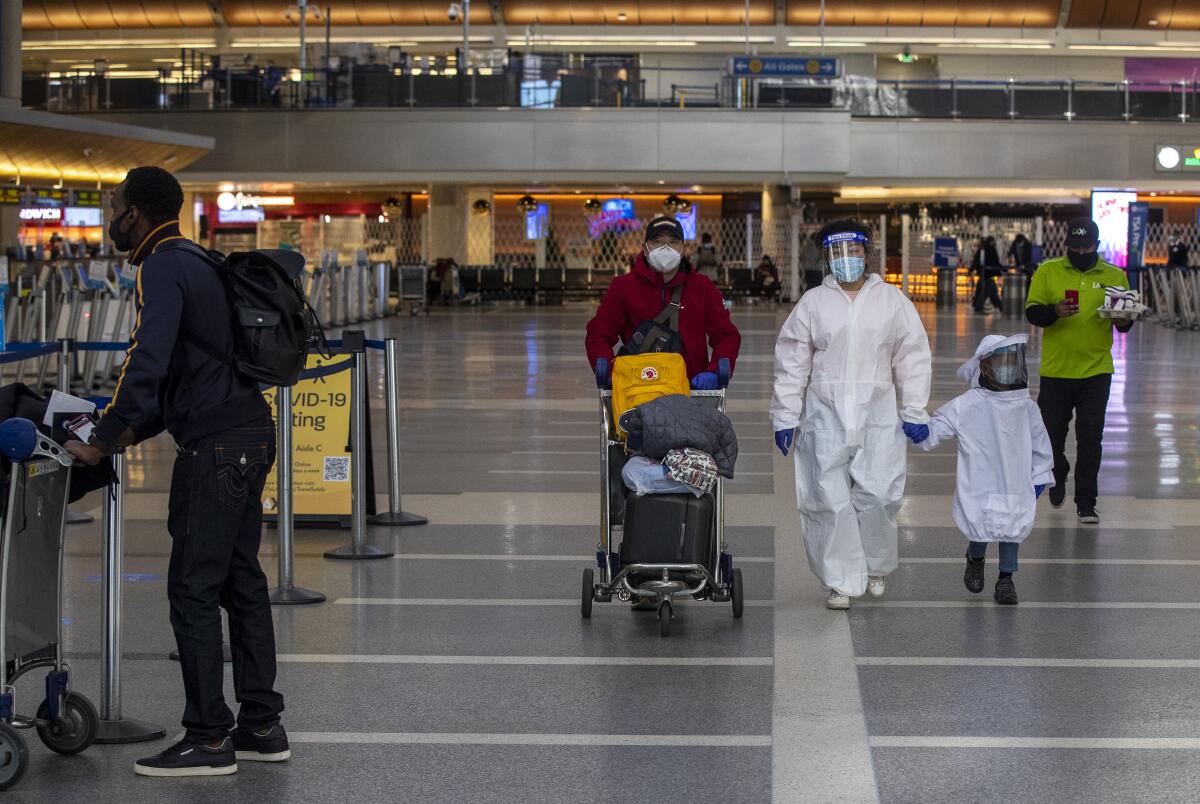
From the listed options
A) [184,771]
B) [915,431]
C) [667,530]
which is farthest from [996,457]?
[184,771]

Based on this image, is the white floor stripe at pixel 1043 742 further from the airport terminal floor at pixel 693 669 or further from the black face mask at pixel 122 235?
the black face mask at pixel 122 235

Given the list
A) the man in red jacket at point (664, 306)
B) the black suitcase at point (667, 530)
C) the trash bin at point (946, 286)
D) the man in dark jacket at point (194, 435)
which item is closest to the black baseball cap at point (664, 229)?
the man in red jacket at point (664, 306)

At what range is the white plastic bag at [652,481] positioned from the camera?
7254 mm

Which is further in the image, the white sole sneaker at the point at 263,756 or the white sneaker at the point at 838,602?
the white sneaker at the point at 838,602

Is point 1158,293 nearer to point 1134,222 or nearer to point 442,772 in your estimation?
point 1134,222

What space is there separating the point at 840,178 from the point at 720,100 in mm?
4018

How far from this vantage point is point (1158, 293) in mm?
35031

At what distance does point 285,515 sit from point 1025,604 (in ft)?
11.3

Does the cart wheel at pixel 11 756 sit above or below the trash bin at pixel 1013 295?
below

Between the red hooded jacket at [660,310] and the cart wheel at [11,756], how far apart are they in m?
3.55

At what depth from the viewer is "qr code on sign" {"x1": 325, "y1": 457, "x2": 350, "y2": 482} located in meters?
10.1

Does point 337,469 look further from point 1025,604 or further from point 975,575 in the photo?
point 1025,604

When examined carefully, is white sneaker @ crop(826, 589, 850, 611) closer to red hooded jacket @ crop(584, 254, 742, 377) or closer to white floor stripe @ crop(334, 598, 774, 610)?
white floor stripe @ crop(334, 598, 774, 610)

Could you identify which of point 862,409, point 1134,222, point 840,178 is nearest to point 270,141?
point 840,178
